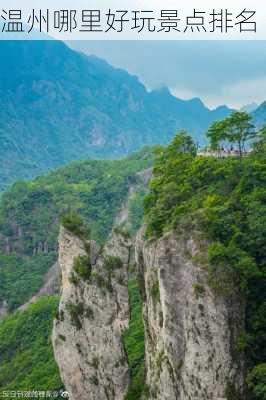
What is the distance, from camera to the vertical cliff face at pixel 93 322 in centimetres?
2925

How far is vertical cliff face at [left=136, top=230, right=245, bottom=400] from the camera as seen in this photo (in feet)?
72.8

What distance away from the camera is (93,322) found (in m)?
29.6

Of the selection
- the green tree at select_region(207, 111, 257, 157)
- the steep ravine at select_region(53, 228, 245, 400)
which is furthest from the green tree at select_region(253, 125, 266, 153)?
the steep ravine at select_region(53, 228, 245, 400)

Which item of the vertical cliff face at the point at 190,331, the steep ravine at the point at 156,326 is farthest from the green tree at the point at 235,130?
the vertical cliff face at the point at 190,331

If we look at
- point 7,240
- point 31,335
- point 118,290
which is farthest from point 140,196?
point 118,290

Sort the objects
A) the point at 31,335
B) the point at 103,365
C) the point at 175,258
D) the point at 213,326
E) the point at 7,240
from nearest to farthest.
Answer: the point at 213,326, the point at 175,258, the point at 103,365, the point at 31,335, the point at 7,240

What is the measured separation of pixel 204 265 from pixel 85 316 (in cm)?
925

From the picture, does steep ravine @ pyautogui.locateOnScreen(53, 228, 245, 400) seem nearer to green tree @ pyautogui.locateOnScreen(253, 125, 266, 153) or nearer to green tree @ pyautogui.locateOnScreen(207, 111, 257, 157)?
green tree @ pyautogui.locateOnScreen(207, 111, 257, 157)

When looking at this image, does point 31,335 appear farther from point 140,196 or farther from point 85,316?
point 140,196

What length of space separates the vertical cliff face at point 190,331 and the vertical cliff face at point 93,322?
3.49 meters

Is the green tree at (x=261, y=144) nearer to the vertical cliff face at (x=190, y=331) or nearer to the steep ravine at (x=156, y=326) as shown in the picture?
the steep ravine at (x=156, y=326)

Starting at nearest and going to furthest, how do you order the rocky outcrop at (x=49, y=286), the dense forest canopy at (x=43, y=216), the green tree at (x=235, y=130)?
the green tree at (x=235, y=130), the rocky outcrop at (x=49, y=286), the dense forest canopy at (x=43, y=216)

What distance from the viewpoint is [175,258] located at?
24.1 metres

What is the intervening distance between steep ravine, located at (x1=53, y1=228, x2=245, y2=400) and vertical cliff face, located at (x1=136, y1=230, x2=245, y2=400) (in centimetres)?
4
